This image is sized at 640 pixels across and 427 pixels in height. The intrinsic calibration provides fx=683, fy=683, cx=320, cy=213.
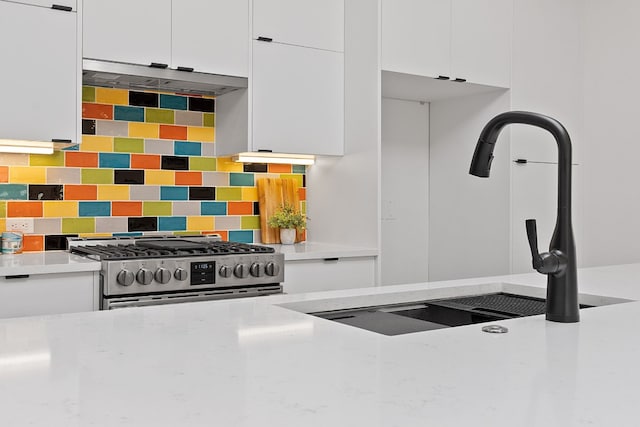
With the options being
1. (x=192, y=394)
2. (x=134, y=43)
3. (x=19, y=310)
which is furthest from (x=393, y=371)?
(x=134, y=43)

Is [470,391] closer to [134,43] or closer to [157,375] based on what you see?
[157,375]

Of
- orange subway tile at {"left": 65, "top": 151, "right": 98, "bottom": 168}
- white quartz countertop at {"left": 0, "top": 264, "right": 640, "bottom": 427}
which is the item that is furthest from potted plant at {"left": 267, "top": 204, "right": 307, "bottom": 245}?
white quartz countertop at {"left": 0, "top": 264, "right": 640, "bottom": 427}

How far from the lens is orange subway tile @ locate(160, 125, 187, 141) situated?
3.83m

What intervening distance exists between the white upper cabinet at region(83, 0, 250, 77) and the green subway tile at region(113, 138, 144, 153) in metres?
0.56

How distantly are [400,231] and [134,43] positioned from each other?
2195 millimetres

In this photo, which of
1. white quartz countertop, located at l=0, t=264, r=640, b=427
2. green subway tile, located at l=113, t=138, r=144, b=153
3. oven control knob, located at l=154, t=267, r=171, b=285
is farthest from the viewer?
green subway tile, located at l=113, t=138, r=144, b=153

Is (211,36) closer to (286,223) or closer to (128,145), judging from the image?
(128,145)

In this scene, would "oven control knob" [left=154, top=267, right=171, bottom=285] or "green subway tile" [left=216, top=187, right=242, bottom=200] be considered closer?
"oven control knob" [left=154, top=267, right=171, bottom=285]

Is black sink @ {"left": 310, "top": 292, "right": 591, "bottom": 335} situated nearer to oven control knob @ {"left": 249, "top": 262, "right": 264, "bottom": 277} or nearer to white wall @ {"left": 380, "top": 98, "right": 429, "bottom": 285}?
oven control knob @ {"left": 249, "top": 262, "right": 264, "bottom": 277}

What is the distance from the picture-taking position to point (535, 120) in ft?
4.96

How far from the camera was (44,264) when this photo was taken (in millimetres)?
2766

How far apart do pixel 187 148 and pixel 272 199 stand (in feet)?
1.95

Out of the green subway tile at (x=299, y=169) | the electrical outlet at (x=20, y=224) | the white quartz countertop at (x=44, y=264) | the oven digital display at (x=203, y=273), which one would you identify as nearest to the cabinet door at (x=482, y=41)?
the green subway tile at (x=299, y=169)

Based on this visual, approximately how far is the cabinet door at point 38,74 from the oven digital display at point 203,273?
802 mm
